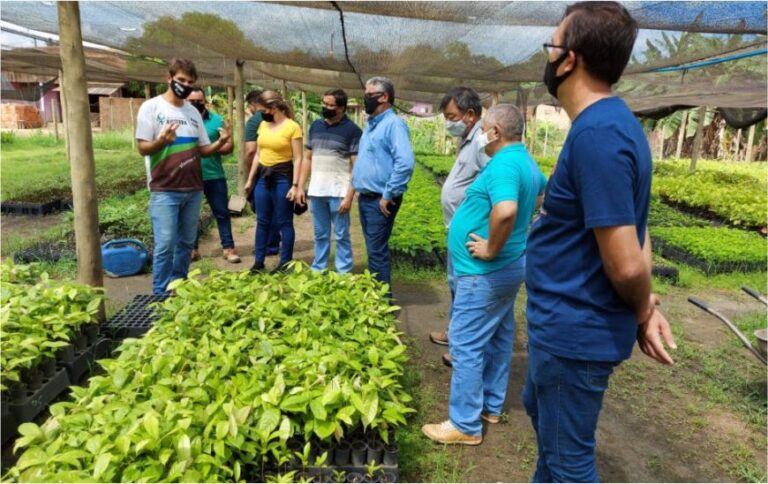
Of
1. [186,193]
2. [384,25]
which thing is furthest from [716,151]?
[186,193]

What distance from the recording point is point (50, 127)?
97.1 feet

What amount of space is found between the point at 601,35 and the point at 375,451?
1.65 metres

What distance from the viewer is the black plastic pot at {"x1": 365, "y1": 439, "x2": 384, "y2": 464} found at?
2.09 m

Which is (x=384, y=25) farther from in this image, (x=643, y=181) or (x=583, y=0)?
(x=643, y=181)

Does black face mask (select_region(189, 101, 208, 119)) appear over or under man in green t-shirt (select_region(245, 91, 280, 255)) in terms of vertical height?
over

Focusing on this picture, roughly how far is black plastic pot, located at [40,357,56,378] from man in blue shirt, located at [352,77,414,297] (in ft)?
7.01

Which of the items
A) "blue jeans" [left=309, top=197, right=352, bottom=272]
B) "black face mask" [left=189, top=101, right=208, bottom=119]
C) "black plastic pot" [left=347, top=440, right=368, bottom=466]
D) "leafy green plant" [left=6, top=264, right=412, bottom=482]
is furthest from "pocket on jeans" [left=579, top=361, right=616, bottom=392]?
"black face mask" [left=189, top=101, right=208, bottom=119]

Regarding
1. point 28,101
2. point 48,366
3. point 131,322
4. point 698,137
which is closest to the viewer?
point 48,366

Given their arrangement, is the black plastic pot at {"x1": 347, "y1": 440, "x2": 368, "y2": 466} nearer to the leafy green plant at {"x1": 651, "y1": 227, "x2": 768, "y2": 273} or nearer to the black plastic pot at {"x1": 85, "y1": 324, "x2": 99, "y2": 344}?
the black plastic pot at {"x1": 85, "y1": 324, "x2": 99, "y2": 344}

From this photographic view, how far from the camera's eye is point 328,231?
494cm

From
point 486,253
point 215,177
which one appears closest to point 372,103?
point 486,253

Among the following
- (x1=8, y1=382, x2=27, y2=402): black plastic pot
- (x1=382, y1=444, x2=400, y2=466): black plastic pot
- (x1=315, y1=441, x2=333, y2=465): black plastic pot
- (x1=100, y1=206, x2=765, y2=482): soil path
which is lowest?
(x1=100, y1=206, x2=765, y2=482): soil path

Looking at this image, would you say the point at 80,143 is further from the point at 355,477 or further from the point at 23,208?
the point at 23,208

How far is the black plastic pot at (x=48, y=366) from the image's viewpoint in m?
2.90
